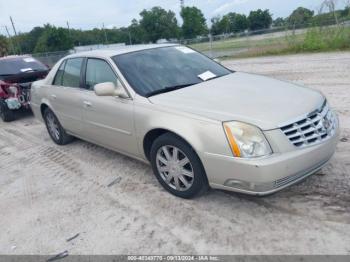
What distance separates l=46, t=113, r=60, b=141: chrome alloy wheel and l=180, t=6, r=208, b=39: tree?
65102 mm

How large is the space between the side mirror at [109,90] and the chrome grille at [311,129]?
1.85 meters

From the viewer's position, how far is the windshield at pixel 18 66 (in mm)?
8430

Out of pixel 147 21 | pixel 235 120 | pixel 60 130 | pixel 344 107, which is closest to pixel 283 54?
pixel 344 107

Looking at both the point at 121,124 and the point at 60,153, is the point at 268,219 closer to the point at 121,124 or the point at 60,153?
the point at 121,124

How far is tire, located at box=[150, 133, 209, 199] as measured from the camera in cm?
321

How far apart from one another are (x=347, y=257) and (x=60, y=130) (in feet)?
15.1

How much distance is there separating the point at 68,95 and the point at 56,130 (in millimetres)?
1124

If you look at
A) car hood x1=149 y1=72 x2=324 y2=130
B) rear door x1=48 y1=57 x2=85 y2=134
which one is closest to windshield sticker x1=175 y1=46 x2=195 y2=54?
car hood x1=149 y1=72 x2=324 y2=130

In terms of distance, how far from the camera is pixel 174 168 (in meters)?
3.46

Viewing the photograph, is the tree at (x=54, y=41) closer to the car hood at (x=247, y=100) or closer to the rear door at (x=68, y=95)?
the rear door at (x=68, y=95)

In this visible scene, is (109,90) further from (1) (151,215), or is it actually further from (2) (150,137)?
(1) (151,215)

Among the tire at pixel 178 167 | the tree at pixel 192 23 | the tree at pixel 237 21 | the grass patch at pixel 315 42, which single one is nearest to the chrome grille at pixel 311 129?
the tire at pixel 178 167

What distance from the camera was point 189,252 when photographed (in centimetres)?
275

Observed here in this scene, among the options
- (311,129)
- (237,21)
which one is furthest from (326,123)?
(237,21)
